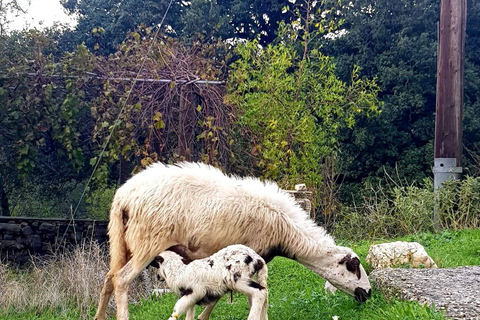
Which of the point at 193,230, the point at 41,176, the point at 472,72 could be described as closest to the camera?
the point at 193,230

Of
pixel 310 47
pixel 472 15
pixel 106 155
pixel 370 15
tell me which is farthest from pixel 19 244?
pixel 472 15

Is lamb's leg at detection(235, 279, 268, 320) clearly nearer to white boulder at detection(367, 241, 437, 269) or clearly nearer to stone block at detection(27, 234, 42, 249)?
white boulder at detection(367, 241, 437, 269)

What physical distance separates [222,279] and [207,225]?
0.88m

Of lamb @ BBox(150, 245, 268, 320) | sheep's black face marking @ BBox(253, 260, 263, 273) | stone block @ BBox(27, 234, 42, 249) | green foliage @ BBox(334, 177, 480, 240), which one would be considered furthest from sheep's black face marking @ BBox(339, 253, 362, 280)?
stone block @ BBox(27, 234, 42, 249)

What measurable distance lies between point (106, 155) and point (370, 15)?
1404 centimetres

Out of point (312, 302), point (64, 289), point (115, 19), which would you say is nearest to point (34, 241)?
point (64, 289)

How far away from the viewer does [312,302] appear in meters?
5.59

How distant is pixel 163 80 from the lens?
948cm

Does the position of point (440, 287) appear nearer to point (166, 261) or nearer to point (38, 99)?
point (166, 261)

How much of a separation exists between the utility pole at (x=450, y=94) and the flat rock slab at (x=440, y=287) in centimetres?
479

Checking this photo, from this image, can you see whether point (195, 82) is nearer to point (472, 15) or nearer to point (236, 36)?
point (236, 36)

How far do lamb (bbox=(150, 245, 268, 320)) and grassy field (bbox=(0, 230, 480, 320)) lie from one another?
1.07 meters

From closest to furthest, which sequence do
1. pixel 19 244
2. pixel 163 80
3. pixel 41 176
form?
pixel 163 80 < pixel 19 244 < pixel 41 176

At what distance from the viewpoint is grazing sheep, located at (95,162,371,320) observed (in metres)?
4.97
